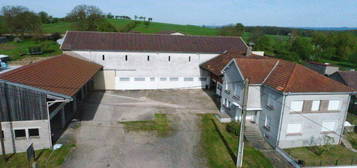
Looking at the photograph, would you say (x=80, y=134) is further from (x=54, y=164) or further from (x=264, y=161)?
(x=264, y=161)

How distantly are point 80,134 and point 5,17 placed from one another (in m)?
59.9

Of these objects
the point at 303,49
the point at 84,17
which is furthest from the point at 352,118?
the point at 84,17

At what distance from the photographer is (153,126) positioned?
21000 millimetres

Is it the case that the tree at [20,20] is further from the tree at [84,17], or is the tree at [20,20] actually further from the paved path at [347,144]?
the paved path at [347,144]

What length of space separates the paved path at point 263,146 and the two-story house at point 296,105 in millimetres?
500

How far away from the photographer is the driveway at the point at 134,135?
15.4m

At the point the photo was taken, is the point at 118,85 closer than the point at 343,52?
Yes

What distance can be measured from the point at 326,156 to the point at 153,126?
14.2 m

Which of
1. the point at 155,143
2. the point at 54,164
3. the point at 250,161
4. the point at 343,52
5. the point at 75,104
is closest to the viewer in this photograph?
the point at 54,164

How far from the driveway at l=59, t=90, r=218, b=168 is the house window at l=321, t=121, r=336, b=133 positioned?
1040 centimetres

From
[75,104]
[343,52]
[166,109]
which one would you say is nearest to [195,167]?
[166,109]

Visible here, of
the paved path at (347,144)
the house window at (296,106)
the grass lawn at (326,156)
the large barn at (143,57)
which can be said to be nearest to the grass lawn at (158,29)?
the large barn at (143,57)

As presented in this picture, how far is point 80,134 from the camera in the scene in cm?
1875

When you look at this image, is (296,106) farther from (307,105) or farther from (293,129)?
(293,129)
